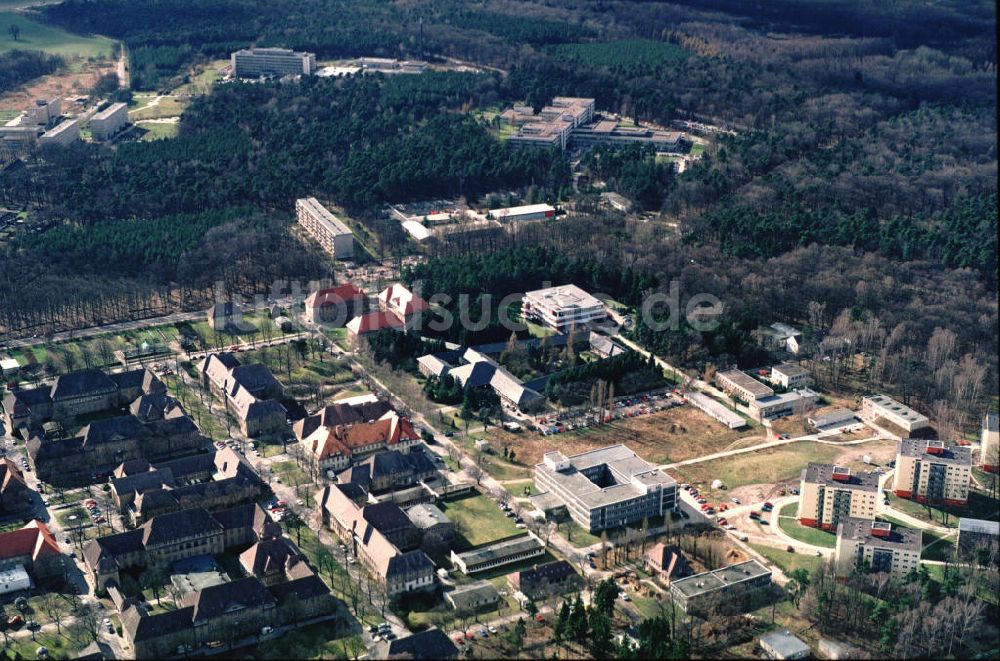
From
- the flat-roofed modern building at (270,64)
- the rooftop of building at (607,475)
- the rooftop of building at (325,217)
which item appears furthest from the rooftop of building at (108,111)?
the rooftop of building at (607,475)

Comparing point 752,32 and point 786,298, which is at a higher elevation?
point 752,32

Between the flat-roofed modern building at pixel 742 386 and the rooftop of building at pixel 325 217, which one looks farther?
the rooftop of building at pixel 325 217

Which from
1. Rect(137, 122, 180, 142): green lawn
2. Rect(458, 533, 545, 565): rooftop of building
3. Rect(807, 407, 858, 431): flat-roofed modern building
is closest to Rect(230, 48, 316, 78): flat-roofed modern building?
Rect(137, 122, 180, 142): green lawn

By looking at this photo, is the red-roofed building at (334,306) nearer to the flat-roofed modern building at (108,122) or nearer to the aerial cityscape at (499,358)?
the aerial cityscape at (499,358)

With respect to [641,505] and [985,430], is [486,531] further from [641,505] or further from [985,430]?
[985,430]

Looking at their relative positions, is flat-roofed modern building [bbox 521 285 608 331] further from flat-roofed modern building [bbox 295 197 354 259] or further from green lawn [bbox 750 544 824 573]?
green lawn [bbox 750 544 824 573]

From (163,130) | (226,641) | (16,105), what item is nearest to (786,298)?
(226,641)

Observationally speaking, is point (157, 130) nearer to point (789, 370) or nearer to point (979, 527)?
point (789, 370)
